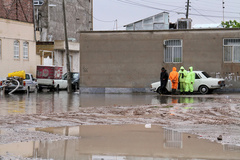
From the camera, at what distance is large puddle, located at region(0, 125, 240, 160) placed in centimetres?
751

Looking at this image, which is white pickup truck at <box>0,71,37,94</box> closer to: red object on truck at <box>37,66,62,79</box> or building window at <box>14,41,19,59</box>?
red object on truck at <box>37,66,62,79</box>

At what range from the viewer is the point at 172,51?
31625mm

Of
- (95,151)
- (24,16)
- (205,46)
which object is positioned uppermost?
(24,16)

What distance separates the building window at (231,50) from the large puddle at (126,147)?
2171 centimetres

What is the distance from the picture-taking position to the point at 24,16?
1848 inches

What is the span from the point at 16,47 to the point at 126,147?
39.5m

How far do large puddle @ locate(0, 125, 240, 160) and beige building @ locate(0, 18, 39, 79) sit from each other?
3551cm

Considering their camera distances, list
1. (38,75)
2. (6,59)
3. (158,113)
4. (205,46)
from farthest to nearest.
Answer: (6,59) < (38,75) < (205,46) < (158,113)

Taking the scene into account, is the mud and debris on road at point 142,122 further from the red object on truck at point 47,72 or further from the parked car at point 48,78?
the red object on truck at point 47,72

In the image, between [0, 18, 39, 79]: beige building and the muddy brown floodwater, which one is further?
[0, 18, 39, 79]: beige building

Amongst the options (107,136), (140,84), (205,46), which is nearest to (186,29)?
(205,46)

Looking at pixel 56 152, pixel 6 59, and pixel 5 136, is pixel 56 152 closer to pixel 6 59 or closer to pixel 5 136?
pixel 5 136

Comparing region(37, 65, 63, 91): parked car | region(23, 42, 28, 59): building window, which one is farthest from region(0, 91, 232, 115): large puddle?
region(23, 42, 28, 59): building window

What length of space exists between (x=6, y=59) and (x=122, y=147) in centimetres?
3780
